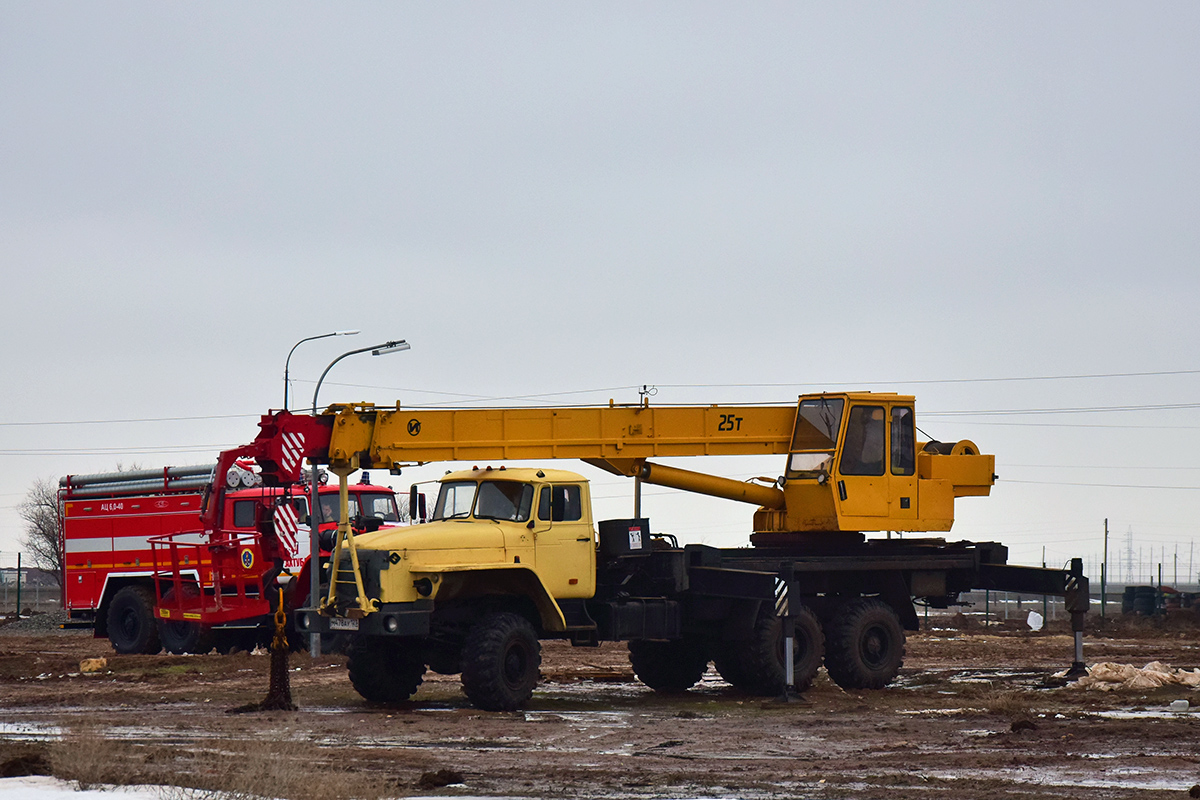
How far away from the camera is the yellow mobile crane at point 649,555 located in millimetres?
18516

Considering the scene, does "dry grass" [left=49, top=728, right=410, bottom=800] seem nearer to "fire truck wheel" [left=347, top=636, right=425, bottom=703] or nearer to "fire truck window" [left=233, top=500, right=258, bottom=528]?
"fire truck wheel" [left=347, top=636, right=425, bottom=703]

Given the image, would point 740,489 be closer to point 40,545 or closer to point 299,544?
point 299,544

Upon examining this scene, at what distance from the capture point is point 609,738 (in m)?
15.6

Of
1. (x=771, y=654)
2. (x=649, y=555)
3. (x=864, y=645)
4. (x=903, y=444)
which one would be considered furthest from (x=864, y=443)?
(x=649, y=555)

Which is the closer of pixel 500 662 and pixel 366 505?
pixel 500 662

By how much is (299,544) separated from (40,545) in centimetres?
7302

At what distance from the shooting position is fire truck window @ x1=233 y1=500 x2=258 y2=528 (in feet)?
90.8

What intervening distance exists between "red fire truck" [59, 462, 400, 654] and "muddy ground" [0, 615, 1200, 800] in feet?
4.68

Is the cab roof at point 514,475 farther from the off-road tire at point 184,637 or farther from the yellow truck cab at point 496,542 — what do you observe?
the off-road tire at point 184,637

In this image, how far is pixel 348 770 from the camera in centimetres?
1280

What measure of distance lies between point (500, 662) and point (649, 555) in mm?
3386

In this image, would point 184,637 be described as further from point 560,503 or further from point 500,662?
point 500,662

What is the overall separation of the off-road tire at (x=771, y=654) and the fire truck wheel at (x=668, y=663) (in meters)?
0.87

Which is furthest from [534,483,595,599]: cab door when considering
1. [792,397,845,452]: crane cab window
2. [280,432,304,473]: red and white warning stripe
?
[792,397,845,452]: crane cab window
